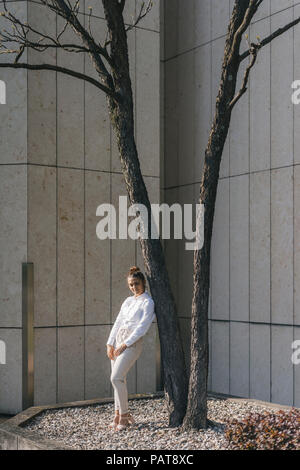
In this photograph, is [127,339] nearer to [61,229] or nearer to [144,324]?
[144,324]

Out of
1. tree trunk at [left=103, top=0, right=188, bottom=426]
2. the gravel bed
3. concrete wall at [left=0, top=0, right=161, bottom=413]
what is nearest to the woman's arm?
tree trunk at [left=103, top=0, right=188, bottom=426]

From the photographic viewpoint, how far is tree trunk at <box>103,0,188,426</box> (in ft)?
26.4

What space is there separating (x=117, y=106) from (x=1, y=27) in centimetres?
298

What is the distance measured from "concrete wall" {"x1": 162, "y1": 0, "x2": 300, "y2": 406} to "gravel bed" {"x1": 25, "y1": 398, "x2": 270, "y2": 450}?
52.8 inches

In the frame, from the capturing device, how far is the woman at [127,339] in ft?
26.5

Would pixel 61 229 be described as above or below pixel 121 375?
above

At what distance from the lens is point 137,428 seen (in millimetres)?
7996

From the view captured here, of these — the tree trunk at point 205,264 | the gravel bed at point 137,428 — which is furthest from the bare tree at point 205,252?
the gravel bed at point 137,428

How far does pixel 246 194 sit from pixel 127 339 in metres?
3.82

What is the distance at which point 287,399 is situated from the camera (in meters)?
9.98

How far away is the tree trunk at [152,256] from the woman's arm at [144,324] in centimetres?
11

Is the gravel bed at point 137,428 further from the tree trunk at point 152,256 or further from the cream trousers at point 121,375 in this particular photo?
the tree trunk at point 152,256

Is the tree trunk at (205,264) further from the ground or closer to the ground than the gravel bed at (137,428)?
further from the ground

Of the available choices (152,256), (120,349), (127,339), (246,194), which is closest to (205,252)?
(152,256)
